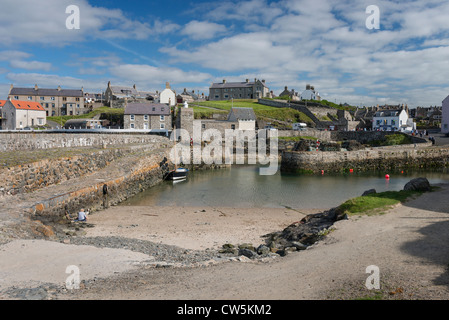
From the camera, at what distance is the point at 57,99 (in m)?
65.0

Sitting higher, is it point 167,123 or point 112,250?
point 167,123

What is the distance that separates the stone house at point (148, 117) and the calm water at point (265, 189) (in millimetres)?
14190

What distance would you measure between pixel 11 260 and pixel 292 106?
65806 mm

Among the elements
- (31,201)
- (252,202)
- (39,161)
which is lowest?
(252,202)

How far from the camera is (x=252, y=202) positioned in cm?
2041

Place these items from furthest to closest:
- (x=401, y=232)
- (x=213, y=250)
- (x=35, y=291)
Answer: (x=213, y=250) → (x=401, y=232) → (x=35, y=291)

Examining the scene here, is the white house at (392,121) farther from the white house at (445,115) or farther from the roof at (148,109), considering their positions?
the roof at (148,109)

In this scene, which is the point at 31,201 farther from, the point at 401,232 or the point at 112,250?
the point at 401,232

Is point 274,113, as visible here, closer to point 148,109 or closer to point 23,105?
point 148,109

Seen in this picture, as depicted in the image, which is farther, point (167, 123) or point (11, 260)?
point (167, 123)

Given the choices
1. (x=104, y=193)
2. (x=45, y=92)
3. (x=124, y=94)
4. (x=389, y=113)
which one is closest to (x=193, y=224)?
(x=104, y=193)

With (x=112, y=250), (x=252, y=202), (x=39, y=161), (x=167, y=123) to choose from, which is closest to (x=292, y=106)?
(x=167, y=123)

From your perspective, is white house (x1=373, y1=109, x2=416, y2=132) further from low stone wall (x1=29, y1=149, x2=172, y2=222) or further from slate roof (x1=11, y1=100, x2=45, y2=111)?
slate roof (x1=11, y1=100, x2=45, y2=111)
